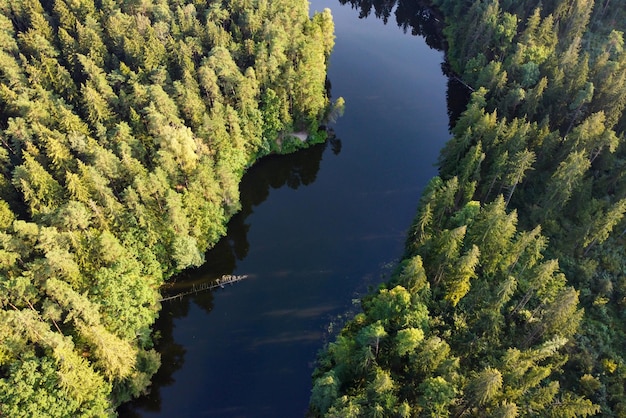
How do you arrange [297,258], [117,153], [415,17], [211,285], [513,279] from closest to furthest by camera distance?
[513,279], [117,153], [211,285], [297,258], [415,17]

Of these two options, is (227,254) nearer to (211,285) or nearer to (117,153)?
(211,285)

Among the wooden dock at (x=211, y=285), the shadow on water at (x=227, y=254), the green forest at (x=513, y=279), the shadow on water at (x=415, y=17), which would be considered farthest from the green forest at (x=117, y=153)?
the shadow on water at (x=415, y=17)

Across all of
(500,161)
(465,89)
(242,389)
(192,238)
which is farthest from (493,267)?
(465,89)

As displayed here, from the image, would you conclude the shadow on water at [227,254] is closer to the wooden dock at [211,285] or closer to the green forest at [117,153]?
the wooden dock at [211,285]

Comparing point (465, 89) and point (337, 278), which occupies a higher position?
point (465, 89)

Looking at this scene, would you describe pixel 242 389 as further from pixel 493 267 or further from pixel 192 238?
pixel 493 267

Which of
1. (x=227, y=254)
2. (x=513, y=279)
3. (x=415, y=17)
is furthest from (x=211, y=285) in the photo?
(x=415, y=17)
